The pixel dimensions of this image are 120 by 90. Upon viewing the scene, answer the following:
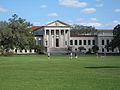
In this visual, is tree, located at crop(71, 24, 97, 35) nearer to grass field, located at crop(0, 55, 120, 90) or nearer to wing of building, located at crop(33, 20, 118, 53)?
wing of building, located at crop(33, 20, 118, 53)

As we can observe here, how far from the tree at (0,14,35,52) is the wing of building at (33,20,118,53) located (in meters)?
32.2

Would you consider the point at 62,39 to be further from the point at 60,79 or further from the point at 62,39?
the point at 60,79

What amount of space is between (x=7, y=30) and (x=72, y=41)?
165 feet

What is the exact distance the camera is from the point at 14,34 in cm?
7738

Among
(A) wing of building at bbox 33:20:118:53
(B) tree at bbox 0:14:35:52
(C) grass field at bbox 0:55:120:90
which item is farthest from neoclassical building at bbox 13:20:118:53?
(C) grass field at bbox 0:55:120:90

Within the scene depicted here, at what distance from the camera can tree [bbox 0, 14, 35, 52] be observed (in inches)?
3009

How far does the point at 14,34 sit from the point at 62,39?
43870 mm

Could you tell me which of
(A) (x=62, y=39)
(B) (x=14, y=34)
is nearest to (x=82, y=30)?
(A) (x=62, y=39)

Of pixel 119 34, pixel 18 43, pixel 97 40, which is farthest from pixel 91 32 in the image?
pixel 18 43

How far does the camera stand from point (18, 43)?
77875 millimetres

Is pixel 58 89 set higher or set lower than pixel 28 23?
lower

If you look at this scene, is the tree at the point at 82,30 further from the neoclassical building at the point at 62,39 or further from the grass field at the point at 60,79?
the grass field at the point at 60,79

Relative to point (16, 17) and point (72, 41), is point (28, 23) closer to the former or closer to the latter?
point (16, 17)

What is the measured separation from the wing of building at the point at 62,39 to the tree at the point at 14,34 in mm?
32234
